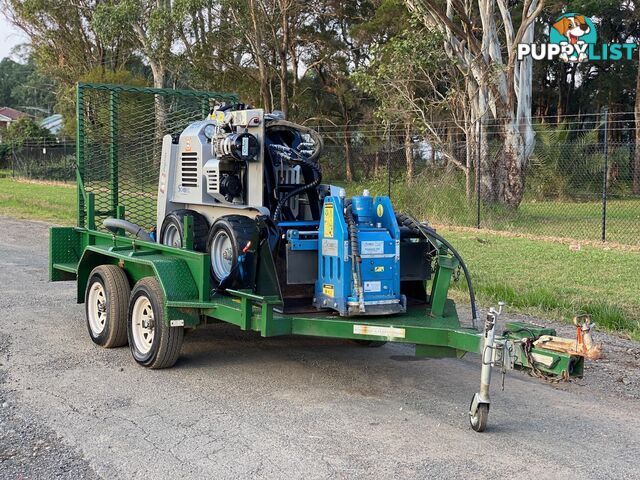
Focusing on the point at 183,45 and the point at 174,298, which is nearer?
the point at 174,298

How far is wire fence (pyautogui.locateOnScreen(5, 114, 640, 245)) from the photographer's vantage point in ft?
58.5

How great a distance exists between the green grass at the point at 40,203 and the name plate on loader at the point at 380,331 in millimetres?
16291

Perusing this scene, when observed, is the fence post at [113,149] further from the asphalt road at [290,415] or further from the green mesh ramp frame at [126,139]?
the asphalt road at [290,415]

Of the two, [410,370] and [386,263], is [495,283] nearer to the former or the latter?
[410,370]

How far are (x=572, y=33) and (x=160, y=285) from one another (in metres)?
25.0

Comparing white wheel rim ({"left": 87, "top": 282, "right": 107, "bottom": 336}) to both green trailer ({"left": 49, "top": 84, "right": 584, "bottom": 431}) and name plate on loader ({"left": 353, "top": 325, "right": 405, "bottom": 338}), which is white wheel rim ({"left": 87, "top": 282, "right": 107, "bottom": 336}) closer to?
green trailer ({"left": 49, "top": 84, "right": 584, "bottom": 431})

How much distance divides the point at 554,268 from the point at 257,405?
24.4 ft

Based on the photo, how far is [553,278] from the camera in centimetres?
1075

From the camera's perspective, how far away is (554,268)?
1167 cm

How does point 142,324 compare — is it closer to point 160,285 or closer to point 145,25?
point 160,285

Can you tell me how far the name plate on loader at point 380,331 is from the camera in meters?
5.28

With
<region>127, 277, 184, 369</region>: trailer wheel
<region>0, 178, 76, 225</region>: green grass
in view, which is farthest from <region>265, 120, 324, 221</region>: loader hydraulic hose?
<region>0, 178, 76, 225</region>: green grass

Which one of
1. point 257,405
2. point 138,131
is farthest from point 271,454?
point 138,131

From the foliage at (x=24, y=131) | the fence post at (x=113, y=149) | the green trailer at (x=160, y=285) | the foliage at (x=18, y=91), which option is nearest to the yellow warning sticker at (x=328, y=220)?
the green trailer at (x=160, y=285)
